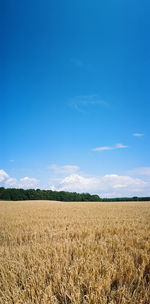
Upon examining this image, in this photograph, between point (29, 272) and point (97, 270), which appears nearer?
point (97, 270)

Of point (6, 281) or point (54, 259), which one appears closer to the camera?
point (6, 281)

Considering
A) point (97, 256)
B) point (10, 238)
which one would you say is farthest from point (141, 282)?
point (10, 238)

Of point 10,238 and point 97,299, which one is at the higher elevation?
point 97,299

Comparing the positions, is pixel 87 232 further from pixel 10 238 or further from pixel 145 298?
pixel 145 298

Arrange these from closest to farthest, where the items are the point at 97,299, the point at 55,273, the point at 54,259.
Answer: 1. the point at 97,299
2. the point at 55,273
3. the point at 54,259

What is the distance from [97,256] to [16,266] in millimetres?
1369

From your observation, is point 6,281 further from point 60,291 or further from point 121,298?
point 121,298

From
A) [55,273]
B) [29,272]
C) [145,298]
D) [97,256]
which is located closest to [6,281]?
[29,272]

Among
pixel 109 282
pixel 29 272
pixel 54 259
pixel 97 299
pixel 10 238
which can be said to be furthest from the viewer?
pixel 10 238

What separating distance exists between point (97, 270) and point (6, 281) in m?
1.28

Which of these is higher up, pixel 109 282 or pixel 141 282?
pixel 109 282

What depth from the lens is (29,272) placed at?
2369mm

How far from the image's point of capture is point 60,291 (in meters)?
1.96

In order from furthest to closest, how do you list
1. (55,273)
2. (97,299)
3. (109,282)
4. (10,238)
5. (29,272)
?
1. (10,238)
2. (29,272)
3. (55,273)
4. (109,282)
5. (97,299)
